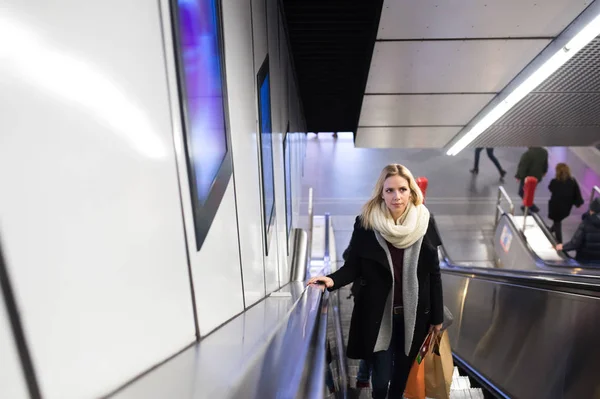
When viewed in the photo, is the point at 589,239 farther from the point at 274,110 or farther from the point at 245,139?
the point at 245,139

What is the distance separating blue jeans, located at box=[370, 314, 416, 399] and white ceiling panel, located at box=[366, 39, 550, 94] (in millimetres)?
2354

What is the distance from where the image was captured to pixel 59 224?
1.78 ft

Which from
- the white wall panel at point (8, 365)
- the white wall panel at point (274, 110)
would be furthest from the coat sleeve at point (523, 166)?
the white wall panel at point (8, 365)

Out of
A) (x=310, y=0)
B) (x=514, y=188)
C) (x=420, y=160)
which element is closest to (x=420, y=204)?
(x=310, y=0)

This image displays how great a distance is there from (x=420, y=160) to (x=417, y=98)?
856cm

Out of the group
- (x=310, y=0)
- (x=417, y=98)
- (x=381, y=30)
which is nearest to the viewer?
(x=381, y=30)

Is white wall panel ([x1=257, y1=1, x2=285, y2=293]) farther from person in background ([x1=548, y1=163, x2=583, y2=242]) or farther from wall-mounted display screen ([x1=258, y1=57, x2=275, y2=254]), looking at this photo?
person in background ([x1=548, y1=163, x2=583, y2=242])

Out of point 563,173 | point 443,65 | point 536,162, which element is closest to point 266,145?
point 443,65

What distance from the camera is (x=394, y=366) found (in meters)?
2.12

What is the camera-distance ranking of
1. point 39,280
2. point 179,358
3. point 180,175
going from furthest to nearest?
point 180,175, point 179,358, point 39,280

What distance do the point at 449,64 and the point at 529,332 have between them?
2.37m

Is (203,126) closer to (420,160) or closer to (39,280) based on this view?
(39,280)

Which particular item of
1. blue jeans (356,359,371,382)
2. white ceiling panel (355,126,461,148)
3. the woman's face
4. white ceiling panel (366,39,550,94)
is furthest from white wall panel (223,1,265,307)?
white ceiling panel (355,126,461,148)

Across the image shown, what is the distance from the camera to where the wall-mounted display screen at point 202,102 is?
3.41ft
